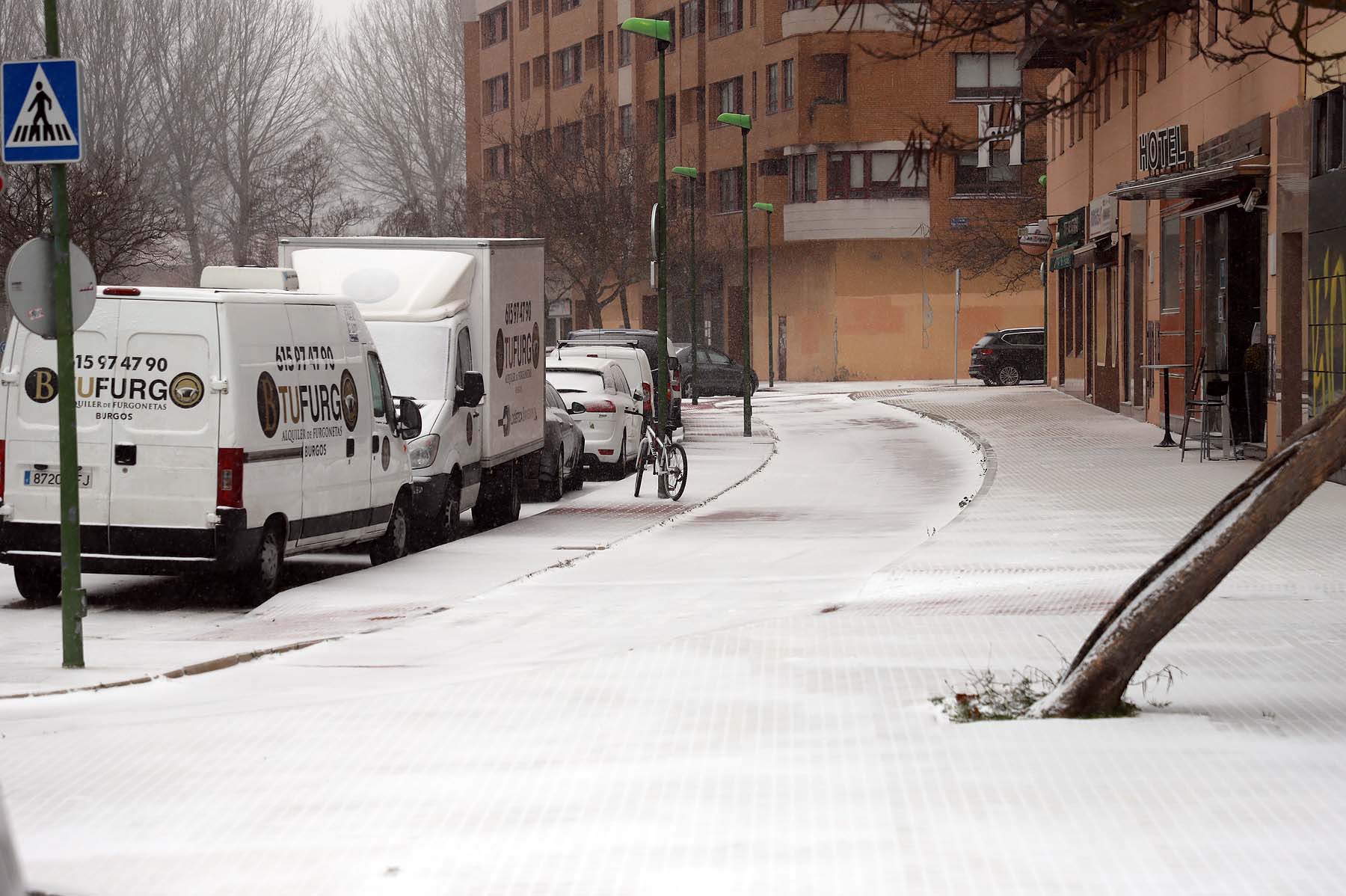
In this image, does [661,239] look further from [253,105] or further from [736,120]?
[253,105]

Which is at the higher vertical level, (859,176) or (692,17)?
(692,17)

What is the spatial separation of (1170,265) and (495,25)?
65.3 metres

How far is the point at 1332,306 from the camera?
18.6 m

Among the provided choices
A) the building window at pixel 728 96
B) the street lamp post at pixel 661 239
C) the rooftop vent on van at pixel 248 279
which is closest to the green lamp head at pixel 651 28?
the street lamp post at pixel 661 239

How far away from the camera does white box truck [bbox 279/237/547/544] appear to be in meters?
16.5

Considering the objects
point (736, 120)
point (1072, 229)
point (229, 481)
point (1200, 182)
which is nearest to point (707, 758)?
point (229, 481)

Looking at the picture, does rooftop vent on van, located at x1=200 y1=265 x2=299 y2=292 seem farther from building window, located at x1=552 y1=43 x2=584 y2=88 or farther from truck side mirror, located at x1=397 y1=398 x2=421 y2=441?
building window, located at x1=552 y1=43 x2=584 y2=88

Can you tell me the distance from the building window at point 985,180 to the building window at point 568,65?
891 inches

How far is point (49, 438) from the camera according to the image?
12.3m

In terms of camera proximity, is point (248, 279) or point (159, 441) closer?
point (159, 441)

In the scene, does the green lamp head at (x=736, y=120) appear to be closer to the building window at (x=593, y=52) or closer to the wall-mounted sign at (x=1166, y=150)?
the wall-mounted sign at (x=1166, y=150)

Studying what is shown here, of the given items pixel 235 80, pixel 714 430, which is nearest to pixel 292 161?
pixel 235 80

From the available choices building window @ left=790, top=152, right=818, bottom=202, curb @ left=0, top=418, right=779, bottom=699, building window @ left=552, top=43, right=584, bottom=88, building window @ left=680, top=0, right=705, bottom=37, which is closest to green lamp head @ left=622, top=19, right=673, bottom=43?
curb @ left=0, top=418, right=779, bottom=699

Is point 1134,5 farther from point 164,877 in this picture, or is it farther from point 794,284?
point 794,284
